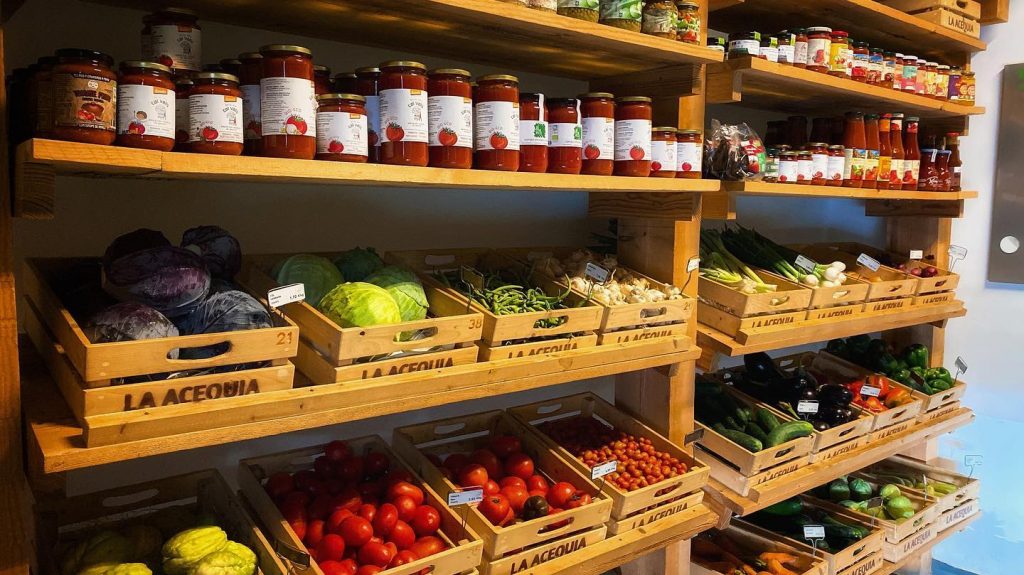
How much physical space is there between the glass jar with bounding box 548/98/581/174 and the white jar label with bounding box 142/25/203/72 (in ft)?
2.47

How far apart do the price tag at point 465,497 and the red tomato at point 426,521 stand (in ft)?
0.16

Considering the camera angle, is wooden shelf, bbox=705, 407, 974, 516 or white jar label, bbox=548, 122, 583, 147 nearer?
white jar label, bbox=548, 122, 583, 147

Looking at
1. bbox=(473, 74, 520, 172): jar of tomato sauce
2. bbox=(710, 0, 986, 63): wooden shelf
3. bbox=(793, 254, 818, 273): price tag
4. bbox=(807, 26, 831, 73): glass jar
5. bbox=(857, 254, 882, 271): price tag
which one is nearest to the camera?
bbox=(473, 74, 520, 172): jar of tomato sauce

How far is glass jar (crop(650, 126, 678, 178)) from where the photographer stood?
1863 mm

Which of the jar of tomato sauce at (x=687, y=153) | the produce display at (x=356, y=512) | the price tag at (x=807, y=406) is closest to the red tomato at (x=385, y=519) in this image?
the produce display at (x=356, y=512)

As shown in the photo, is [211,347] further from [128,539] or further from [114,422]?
[128,539]

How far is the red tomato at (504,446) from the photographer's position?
2.05m

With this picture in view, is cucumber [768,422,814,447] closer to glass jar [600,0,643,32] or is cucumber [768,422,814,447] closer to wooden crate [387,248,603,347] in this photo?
wooden crate [387,248,603,347]

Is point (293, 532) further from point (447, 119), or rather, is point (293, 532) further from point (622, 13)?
point (622, 13)

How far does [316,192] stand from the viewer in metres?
1.91

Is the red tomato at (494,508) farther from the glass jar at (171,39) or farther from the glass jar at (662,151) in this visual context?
the glass jar at (171,39)

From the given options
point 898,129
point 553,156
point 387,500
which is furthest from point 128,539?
point 898,129

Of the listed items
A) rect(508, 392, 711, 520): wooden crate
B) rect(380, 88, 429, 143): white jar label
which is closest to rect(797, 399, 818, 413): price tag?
rect(508, 392, 711, 520): wooden crate

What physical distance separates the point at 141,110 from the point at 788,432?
2091mm
